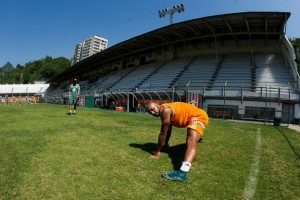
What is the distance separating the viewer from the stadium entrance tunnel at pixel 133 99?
24.0 m

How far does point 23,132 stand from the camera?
295 inches

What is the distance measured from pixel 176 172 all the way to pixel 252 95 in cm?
1811

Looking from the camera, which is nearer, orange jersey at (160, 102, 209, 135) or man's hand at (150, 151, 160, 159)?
orange jersey at (160, 102, 209, 135)

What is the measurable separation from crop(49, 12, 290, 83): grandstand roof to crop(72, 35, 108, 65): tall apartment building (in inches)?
5667

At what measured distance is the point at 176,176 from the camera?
4145mm

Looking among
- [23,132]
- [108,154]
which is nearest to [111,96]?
[23,132]

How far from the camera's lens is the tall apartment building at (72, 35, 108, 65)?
178125 mm

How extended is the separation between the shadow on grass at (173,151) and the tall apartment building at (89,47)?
177234 mm

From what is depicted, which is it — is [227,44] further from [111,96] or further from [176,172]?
[176,172]

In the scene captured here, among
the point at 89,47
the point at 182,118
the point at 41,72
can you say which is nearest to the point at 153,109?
the point at 182,118

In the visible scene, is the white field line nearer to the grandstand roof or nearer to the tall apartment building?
the grandstand roof

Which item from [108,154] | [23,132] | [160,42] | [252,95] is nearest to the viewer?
[108,154]

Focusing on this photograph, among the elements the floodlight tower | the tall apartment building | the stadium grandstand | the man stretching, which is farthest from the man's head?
the tall apartment building

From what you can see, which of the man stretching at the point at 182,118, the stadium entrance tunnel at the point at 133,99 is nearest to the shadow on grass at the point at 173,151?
the man stretching at the point at 182,118
